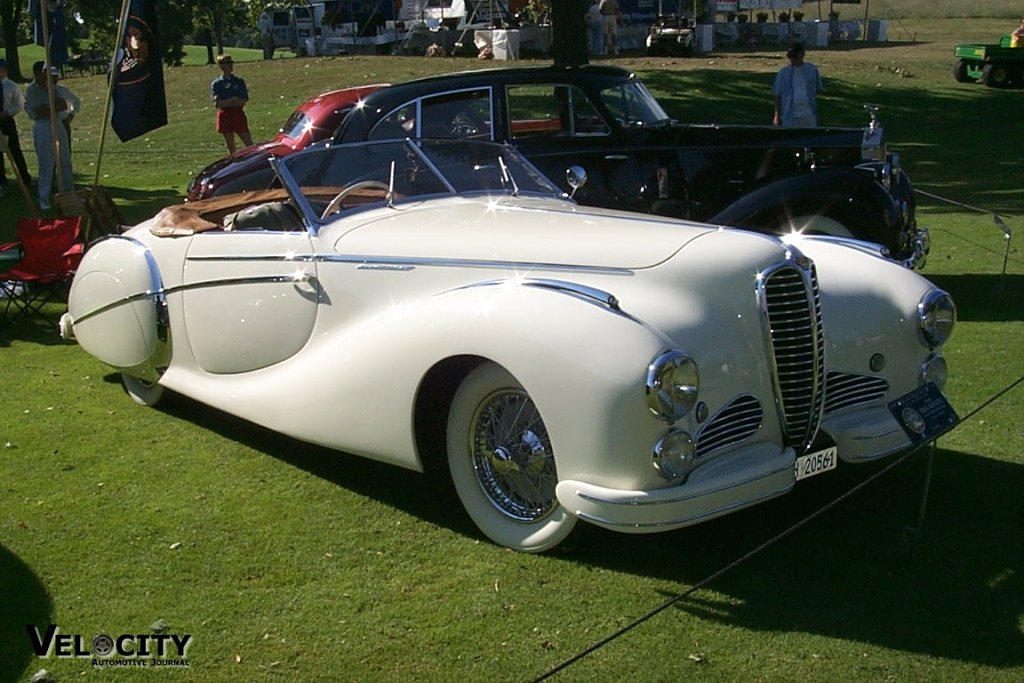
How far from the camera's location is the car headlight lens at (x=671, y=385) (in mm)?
4215

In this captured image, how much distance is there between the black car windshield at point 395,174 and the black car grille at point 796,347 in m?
2.08

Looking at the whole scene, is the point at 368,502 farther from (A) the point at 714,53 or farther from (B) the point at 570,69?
(A) the point at 714,53

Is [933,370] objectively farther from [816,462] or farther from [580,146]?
[580,146]

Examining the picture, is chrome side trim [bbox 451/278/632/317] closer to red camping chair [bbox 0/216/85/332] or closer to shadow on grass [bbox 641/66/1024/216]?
red camping chair [bbox 0/216/85/332]

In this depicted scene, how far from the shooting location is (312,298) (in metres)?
5.76

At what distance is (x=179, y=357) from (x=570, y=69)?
5070 millimetres

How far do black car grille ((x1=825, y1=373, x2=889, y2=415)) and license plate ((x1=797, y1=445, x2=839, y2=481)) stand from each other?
0.82 feet

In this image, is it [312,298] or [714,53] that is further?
[714,53]

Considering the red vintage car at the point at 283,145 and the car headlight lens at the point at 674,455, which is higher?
the red vintage car at the point at 283,145

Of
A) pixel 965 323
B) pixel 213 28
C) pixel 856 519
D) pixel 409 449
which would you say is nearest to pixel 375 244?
pixel 409 449

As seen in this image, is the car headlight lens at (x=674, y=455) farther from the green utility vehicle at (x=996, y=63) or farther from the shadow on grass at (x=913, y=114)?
the green utility vehicle at (x=996, y=63)

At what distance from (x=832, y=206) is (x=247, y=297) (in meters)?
4.90

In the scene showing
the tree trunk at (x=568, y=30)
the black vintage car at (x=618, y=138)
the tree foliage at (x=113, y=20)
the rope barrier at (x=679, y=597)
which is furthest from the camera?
the tree foliage at (x=113, y=20)

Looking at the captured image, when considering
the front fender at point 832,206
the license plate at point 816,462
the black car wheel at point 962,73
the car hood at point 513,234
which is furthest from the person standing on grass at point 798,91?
the black car wheel at point 962,73
